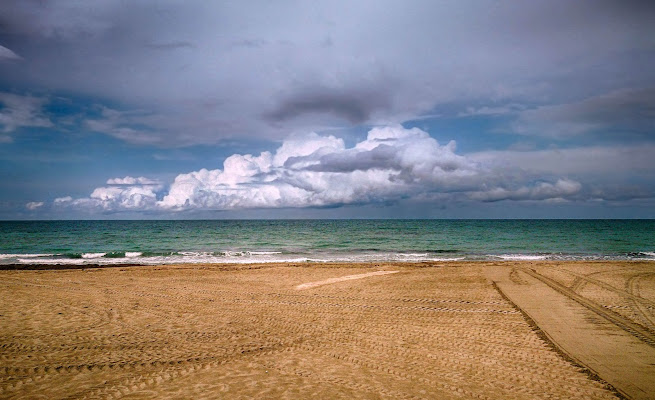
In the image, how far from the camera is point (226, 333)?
9953mm

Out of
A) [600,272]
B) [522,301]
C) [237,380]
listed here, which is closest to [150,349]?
[237,380]

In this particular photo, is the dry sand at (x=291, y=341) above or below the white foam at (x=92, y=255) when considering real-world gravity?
above

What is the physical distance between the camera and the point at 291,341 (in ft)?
30.6

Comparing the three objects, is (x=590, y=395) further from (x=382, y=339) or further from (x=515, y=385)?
(x=382, y=339)

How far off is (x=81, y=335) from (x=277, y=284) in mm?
9576

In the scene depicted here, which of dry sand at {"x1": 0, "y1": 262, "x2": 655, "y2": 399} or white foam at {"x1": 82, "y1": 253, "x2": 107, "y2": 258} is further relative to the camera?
white foam at {"x1": 82, "y1": 253, "x2": 107, "y2": 258}

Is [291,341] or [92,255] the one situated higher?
[291,341]

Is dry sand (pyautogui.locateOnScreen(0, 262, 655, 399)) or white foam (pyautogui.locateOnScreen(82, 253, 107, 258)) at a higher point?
dry sand (pyautogui.locateOnScreen(0, 262, 655, 399))

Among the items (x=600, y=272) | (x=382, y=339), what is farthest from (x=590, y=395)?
(x=600, y=272)

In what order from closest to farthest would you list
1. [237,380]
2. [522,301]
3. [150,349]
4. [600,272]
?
1. [237,380]
2. [150,349]
3. [522,301]
4. [600,272]

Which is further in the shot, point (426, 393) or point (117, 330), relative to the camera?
point (117, 330)

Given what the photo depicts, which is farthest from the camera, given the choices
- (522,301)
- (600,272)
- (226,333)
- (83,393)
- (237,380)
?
(600,272)

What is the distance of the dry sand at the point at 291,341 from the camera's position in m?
6.66

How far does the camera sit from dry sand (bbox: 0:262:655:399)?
262 inches
